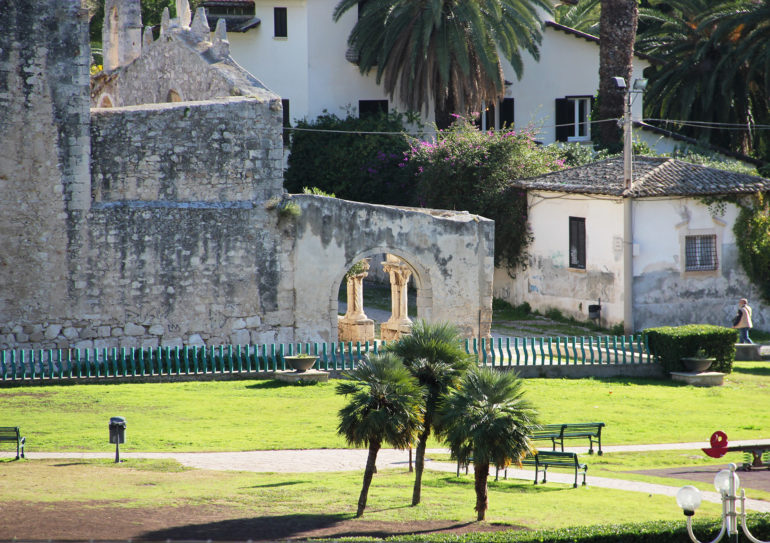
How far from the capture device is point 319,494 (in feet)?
56.8

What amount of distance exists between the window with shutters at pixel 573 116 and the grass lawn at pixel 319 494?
99.3 ft

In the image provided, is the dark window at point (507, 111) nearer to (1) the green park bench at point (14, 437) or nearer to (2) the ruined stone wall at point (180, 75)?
(2) the ruined stone wall at point (180, 75)

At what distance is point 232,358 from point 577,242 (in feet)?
40.1

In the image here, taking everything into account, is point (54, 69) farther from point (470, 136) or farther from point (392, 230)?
point (470, 136)

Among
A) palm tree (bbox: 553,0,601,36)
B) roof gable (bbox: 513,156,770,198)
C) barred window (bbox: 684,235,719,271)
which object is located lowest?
barred window (bbox: 684,235,719,271)

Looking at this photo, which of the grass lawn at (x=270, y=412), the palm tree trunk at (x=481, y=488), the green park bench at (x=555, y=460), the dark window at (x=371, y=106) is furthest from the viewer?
the dark window at (x=371, y=106)

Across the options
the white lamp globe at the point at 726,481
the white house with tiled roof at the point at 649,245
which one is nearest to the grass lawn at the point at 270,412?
the white house with tiled roof at the point at 649,245

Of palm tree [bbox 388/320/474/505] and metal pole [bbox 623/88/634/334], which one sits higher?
metal pole [bbox 623/88/634/334]

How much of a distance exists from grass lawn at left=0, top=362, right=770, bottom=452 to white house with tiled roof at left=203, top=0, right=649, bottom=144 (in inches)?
778

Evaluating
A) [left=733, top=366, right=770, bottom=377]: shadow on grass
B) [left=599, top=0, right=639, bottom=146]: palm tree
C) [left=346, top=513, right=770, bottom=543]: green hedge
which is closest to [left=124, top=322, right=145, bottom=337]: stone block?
[left=346, top=513, right=770, bottom=543]: green hedge

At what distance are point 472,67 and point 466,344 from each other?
16680 millimetres

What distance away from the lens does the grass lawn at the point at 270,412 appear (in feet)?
70.0

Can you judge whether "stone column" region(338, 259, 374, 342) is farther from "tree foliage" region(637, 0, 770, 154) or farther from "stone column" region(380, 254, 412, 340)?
"tree foliage" region(637, 0, 770, 154)

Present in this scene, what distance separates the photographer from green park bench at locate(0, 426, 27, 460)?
63.3 ft
